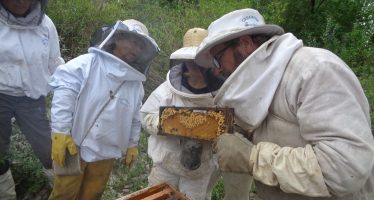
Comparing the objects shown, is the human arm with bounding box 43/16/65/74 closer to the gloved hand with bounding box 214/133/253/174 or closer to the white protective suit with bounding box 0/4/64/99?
the white protective suit with bounding box 0/4/64/99

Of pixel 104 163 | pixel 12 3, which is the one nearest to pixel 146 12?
pixel 12 3

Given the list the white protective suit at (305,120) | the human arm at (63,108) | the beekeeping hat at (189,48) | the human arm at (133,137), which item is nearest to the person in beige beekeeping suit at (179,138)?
the beekeeping hat at (189,48)

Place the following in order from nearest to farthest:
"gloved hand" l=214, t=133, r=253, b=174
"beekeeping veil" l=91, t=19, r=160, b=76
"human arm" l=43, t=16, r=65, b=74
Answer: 1. "gloved hand" l=214, t=133, r=253, b=174
2. "beekeeping veil" l=91, t=19, r=160, b=76
3. "human arm" l=43, t=16, r=65, b=74

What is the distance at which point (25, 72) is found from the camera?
3346 mm

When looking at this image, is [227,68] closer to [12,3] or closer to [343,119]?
[343,119]

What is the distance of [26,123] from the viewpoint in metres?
3.58

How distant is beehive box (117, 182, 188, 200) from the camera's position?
2.21 metres

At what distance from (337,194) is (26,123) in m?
2.94

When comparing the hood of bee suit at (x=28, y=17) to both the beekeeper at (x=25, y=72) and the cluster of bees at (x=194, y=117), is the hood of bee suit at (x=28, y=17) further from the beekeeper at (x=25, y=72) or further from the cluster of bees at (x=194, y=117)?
the cluster of bees at (x=194, y=117)

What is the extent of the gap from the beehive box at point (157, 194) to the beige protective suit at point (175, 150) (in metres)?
0.63

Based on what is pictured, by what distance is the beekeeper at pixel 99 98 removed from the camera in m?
2.86

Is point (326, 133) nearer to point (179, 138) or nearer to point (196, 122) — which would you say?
point (196, 122)

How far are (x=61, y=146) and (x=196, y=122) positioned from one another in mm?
1144

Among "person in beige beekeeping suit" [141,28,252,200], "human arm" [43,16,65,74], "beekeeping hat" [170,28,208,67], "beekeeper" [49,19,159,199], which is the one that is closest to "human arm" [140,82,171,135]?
"person in beige beekeeping suit" [141,28,252,200]
